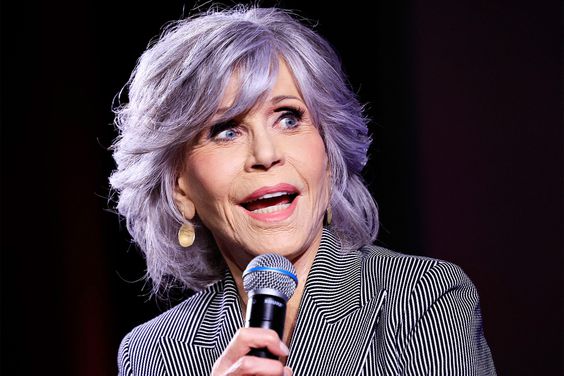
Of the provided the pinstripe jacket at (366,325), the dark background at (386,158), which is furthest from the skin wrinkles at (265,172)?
the dark background at (386,158)

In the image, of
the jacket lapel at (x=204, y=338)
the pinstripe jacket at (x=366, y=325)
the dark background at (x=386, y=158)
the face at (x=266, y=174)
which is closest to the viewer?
the pinstripe jacket at (x=366, y=325)

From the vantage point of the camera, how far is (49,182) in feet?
8.21

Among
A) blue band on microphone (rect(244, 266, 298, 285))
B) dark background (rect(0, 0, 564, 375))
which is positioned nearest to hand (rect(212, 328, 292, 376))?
blue band on microphone (rect(244, 266, 298, 285))

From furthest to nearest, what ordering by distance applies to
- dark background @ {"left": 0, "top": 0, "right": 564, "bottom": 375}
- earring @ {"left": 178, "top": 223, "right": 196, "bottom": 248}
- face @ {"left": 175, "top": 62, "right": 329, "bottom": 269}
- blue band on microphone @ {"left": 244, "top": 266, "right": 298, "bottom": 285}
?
1. dark background @ {"left": 0, "top": 0, "right": 564, "bottom": 375}
2. earring @ {"left": 178, "top": 223, "right": 196, "bottom": 248}
3. face @ {"left": 175, "top": 62, "right": 329, "bottom": 269}
4. blue band on microphone @ {"left": 244, "top": 266, "right": 298, "bottom": 285}

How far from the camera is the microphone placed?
1.10 metres

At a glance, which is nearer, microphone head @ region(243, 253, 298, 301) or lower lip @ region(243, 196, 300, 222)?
microphone head @ region(243, 253, 298, 301)

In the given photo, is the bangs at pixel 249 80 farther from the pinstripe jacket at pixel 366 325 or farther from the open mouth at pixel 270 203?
the pinstripe jacket at pixel 366 325

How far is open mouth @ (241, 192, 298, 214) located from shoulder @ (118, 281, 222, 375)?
40cm

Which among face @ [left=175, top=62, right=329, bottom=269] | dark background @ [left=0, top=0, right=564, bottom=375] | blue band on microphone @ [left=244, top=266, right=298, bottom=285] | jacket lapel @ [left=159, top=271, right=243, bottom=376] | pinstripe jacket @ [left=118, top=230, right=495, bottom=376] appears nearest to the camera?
blue band on microphone @ [left=244, top=266, right=298, bottom=285]

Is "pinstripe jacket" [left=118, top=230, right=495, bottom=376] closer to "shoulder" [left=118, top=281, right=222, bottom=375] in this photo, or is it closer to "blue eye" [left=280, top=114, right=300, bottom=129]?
"shoulder" [left=118, top=281, right=222, bottom=375]

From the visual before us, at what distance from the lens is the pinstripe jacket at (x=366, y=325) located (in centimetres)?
144

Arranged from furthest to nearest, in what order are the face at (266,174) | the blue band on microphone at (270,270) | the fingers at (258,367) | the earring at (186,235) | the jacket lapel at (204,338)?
the earring at (186,235) < the jacket lapel at (204,338) < the face at (266,174) < the blue band on microphone at (270,270) < the fingers at (258,367)

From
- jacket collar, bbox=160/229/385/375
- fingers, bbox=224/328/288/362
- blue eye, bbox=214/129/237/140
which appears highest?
blue eye, bbox=214/129/237/140

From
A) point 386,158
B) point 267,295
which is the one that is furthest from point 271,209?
point 386,158
